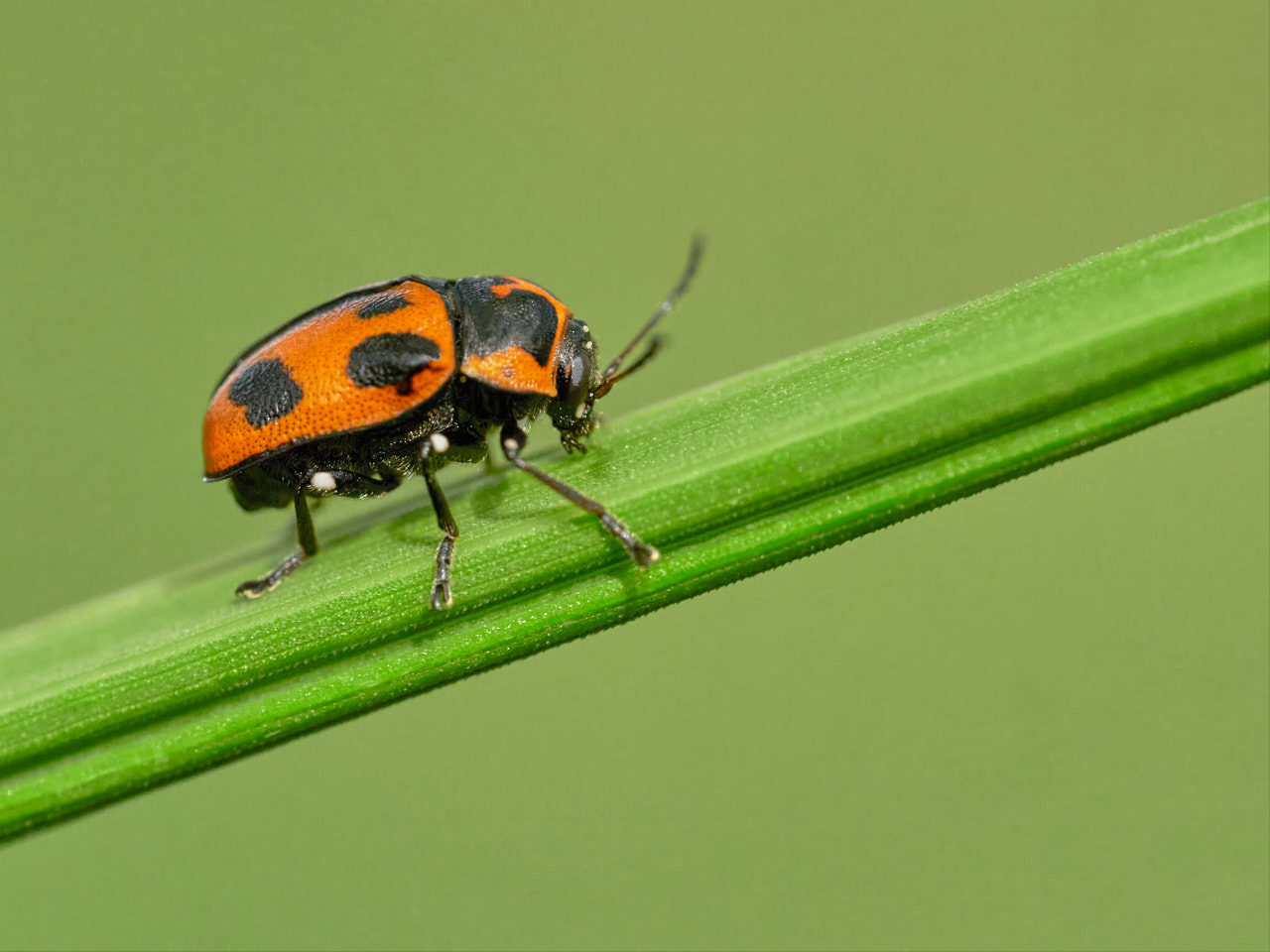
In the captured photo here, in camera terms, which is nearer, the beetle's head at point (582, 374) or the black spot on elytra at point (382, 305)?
the beetle's head at point (582, 374)

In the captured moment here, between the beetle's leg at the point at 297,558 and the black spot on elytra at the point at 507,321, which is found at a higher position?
the black spot on elytra at the point at 507,321

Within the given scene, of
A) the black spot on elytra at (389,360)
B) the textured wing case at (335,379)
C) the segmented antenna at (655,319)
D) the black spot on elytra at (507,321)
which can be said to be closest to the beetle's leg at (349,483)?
the textured wing case at (335,379)

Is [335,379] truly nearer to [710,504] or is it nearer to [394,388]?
[394,388]

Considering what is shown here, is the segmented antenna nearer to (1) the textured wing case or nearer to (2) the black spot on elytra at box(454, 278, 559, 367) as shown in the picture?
(2) the black spot on elytra at box(454, 278, 559, 367)

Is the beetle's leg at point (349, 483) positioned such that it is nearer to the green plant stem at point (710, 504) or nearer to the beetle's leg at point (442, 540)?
the beetle's leg at point (442, 540)

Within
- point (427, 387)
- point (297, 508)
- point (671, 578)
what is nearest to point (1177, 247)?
point (671, 578)

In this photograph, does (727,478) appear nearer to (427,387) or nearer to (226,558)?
(427,387)
